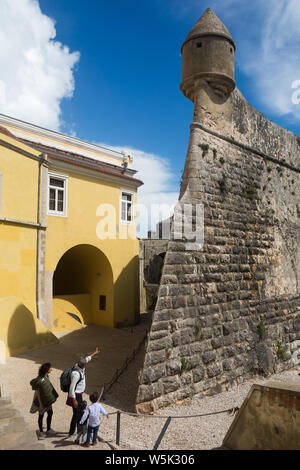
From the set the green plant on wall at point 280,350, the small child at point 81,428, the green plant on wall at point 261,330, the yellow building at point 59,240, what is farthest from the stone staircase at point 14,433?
the green plant on wall at point 280,350

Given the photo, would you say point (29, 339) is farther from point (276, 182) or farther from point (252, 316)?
point (276, 182)

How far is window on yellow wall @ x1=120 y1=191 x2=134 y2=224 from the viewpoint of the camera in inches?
653

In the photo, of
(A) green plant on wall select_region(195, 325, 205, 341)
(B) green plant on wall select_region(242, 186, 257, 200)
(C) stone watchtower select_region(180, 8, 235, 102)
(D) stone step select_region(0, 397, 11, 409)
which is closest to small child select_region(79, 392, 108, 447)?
(D) stone step select_region(0, 397, 11, 409)

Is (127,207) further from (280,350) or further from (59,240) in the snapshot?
(280,350)

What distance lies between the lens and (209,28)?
30.1ft

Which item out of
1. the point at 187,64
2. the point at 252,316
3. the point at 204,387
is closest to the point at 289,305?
the point at 252,316

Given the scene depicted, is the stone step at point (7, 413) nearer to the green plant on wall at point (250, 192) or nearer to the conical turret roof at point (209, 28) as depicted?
the green plant on wall at point (250, 192)

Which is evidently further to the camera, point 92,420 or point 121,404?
point 121,404

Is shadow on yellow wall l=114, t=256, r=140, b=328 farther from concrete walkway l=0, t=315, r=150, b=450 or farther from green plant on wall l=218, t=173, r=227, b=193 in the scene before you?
green plant on wall l=218, t=173, r=227, b=193

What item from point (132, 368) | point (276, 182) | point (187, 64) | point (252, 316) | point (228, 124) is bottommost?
point (132, 368)

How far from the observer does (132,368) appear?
948 cm

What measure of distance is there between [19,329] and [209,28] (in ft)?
32.2

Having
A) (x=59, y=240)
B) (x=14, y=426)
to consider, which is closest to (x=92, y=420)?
(x=14, y=426)

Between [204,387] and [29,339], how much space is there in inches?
223
